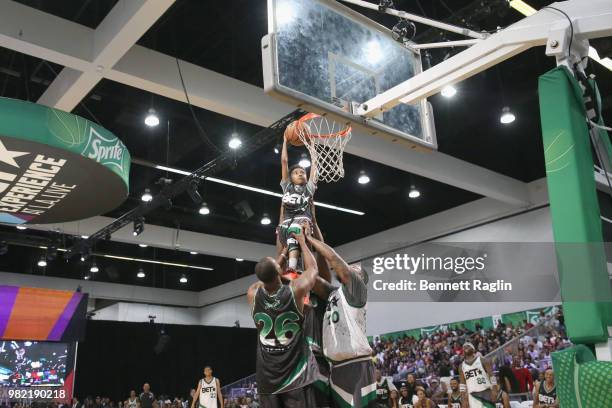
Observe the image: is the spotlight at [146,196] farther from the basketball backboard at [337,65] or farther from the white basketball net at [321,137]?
the basketball backboard at [337,65]

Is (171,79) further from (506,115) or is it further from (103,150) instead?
(506,115)

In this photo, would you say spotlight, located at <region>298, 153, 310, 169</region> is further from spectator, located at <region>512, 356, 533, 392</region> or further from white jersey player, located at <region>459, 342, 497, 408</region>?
spectator, located at <region>512, 356, 533, 392</region>

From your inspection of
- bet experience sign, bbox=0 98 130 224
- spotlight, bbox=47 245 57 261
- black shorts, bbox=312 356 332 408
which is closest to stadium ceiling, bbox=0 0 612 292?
spotlight, bbox=47 245 57 261

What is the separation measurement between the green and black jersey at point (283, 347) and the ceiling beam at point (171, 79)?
5.61 m

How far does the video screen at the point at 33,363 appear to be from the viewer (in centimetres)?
1608

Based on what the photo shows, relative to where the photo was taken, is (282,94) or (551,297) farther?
(551,297)

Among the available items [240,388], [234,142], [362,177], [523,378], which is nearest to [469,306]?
[523,378]

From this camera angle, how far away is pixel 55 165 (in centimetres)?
570

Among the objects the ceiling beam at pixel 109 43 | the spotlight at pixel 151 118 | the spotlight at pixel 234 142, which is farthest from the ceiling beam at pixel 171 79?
the spotlight at pixel 151 118

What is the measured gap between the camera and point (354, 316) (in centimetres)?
417

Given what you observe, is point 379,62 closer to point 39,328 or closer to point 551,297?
point 551,297

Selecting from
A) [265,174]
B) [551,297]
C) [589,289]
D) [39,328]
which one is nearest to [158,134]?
[265,174]

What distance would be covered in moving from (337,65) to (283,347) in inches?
84.8

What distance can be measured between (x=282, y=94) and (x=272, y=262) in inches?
43.8
